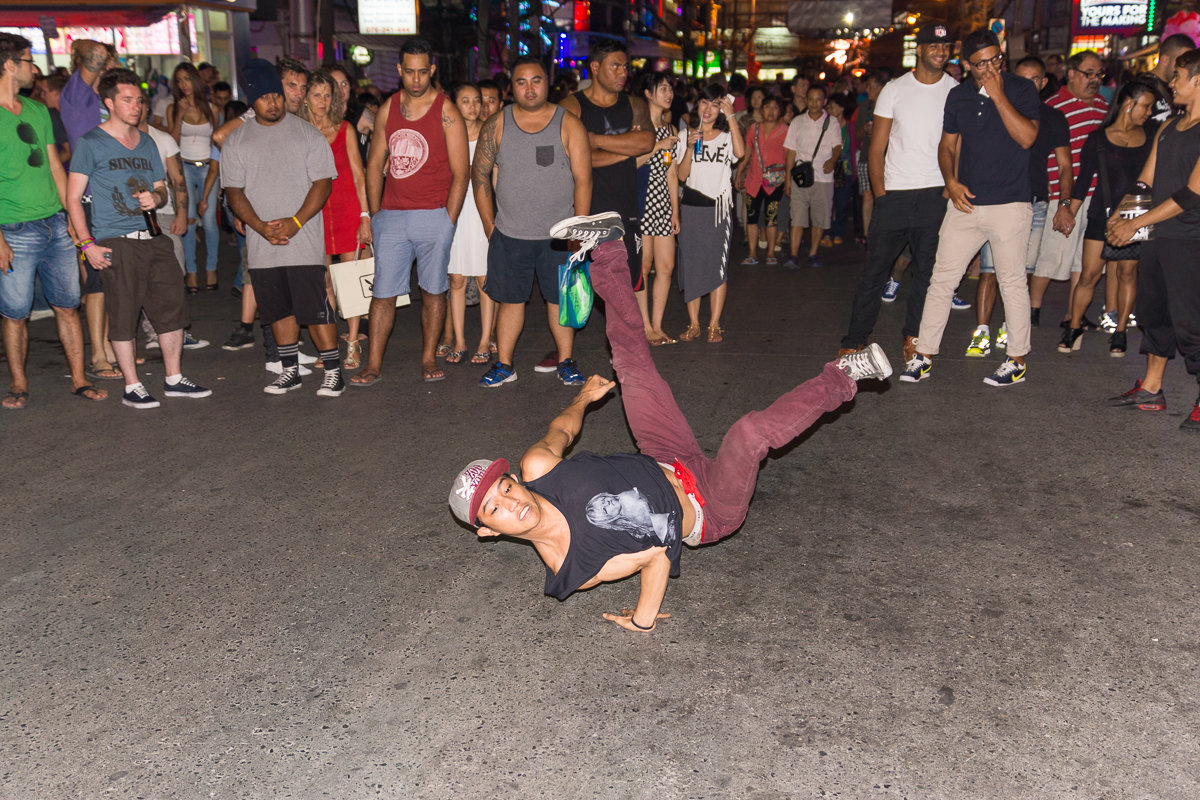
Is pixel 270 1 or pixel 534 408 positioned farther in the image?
pixel 270 1

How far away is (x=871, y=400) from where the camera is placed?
6242 mm

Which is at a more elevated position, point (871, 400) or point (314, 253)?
point (314, 253)

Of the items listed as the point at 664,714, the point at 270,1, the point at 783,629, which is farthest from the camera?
the point at 270,1

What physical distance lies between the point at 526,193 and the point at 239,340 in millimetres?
2986

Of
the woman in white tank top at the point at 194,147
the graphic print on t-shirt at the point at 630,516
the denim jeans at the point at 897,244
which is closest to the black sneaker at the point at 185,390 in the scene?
the woman in white tank top at the point at 194,147

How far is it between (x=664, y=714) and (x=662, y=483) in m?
0.90

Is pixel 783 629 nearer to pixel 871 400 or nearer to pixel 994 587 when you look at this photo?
pixel 994 587

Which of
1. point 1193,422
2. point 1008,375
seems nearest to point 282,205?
point 1008,375

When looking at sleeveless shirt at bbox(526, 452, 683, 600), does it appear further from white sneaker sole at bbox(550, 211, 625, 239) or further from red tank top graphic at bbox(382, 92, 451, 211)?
red tank top graphic at bbox(382, 92, 451, 211)

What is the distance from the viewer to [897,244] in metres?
6.91

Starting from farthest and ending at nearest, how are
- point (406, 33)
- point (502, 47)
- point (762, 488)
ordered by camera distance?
1. point (502, 47)
2. point (406, 33)
3. point (762, 488)

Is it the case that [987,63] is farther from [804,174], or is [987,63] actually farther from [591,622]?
[804,174]

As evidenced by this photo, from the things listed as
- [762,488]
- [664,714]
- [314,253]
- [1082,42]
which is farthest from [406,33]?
[664,714]

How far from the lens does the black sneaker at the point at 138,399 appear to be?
249 inches
